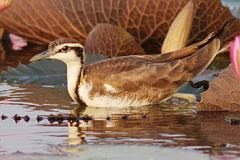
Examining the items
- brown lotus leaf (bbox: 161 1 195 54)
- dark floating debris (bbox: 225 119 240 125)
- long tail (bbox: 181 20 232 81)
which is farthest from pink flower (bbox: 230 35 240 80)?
brown lotus leaf (bbox: 161 1 195 54)

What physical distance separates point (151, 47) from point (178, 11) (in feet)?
2.69

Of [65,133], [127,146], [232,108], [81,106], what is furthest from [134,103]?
[127,146]

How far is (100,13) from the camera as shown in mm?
8711

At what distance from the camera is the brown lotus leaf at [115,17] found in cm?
835

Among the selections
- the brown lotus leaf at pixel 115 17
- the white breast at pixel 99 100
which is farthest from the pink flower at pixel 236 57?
the brown lotus leaf at pixel 115 17

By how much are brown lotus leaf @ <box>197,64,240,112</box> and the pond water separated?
0.28 ft

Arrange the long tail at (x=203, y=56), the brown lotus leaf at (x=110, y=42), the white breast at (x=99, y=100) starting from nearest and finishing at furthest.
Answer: the white breast at (x=99, y=100), the long tail at (x=203, y=56), the brown lotus leaf at (x=110, y=42)

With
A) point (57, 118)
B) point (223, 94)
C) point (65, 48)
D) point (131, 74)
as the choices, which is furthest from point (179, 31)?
point (57, 118)

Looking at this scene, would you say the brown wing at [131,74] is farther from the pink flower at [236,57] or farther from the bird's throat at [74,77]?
the pink flower at [236,57]

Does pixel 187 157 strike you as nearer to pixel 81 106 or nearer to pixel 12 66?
pixel 81 106

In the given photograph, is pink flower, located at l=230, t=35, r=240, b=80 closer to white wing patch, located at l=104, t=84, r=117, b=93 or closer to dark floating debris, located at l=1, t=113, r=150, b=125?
dark floating debris, located at l=1, t=113, r=150, b=125

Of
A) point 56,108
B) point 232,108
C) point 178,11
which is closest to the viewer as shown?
point 232,108

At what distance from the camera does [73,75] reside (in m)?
6.84

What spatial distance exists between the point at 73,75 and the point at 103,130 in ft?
5.34
